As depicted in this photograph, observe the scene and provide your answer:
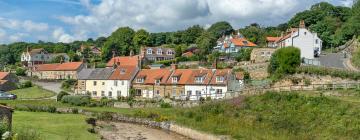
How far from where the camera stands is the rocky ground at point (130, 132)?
122ft

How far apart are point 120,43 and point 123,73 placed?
5337 centimetres

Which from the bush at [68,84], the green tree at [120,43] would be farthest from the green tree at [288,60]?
the green tree at [120,43]

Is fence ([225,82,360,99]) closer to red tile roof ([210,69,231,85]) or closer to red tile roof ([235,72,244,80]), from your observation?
red tile roof ([210,69,231,85])

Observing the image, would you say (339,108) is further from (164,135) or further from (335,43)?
(335,43)

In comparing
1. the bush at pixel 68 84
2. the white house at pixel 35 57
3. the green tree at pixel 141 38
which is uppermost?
the green tree at pixel 141 38

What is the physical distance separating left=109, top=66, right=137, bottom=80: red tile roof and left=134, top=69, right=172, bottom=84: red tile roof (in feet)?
3.84

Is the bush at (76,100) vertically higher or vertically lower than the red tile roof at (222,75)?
lower

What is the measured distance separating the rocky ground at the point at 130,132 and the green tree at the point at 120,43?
7142 cm

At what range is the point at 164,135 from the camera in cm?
3909

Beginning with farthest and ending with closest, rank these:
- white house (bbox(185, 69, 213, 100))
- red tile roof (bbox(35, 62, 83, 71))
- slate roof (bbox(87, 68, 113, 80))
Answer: red tile roof (bbox(35, 62, 83, 71))
slate roof (bbox(87, 68, 113, 80))
white house (bbox(185, 69, 213, 100))

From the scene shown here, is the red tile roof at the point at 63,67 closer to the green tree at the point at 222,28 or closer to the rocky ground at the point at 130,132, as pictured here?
the rocky ground at the point at 130,132

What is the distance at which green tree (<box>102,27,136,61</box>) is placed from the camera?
11531 cm

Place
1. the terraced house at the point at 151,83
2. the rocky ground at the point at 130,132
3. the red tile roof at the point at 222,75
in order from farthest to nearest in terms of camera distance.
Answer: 1. the terraced house at the point at 151,83
2. the red tile roof at the point at 222,75
3. the rocky ground at the point at 130,132

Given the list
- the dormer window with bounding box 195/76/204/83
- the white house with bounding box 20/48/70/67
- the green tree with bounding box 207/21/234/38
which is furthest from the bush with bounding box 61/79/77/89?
the green tree with bounding box 207/21/234/38
